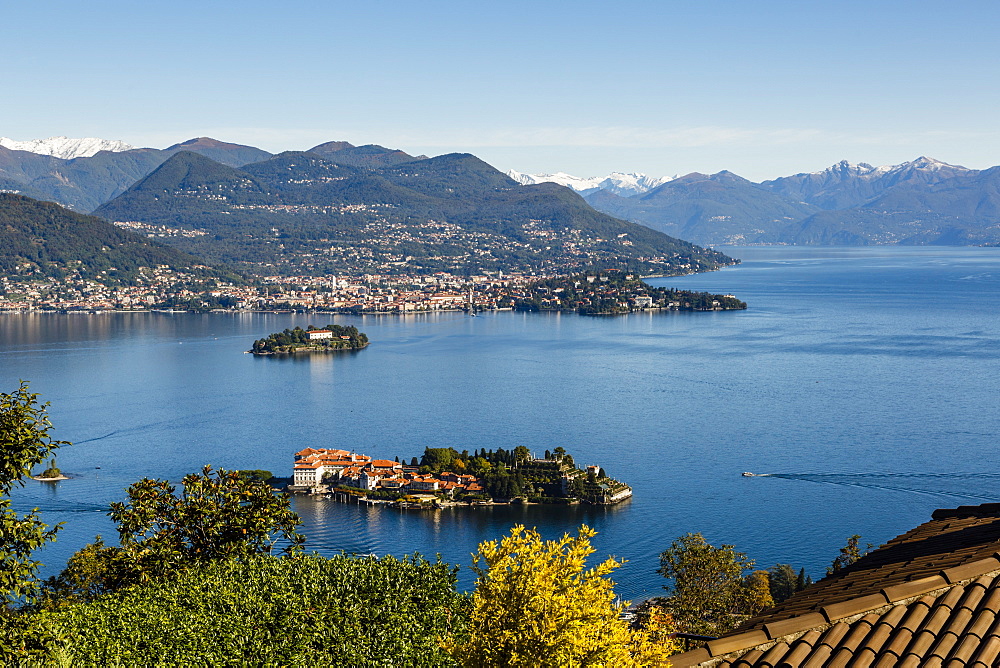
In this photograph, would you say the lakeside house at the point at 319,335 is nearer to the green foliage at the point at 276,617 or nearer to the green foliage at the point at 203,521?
the green foliage at the point at 203,521

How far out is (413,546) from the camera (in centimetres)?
2156

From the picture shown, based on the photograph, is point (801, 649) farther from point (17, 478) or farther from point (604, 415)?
point (604, 415)

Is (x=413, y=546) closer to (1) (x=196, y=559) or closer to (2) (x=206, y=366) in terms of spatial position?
(1) (x=196, y=559)

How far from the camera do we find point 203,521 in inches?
402

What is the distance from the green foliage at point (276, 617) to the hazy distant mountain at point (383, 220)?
107650mm

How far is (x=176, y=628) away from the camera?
7211 millimetres

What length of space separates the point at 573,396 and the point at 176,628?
107 ft

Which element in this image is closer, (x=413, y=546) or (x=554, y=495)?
(x=413, y=546)

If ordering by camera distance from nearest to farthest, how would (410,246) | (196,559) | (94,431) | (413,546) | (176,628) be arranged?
(176,628) < (196,559) < (413,546) < (94,431) < (410,246)

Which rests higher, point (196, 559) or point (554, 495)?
point (196, 559)

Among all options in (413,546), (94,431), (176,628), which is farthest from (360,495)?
(176,628)

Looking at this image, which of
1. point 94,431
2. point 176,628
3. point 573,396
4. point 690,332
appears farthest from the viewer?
point 690,332

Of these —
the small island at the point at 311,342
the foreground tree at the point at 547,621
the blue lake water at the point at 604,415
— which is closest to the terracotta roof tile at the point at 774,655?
the foreground tree at the point at 547,621

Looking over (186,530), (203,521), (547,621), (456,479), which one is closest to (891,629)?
(547,621)
